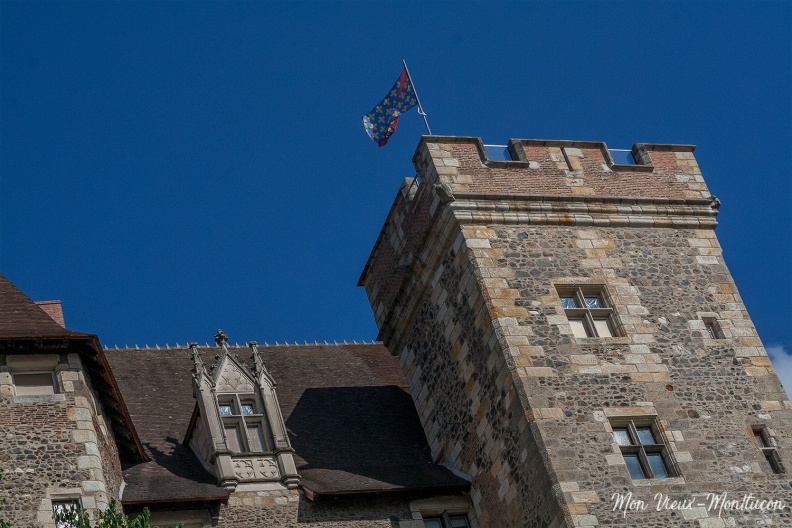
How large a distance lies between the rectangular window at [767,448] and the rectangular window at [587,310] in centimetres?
238

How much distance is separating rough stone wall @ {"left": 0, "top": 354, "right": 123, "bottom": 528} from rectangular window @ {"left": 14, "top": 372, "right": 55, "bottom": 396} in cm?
13

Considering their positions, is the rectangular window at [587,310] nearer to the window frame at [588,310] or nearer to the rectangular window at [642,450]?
the window frame at [588,310]

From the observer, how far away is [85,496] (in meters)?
18.4

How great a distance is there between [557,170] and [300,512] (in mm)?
6675

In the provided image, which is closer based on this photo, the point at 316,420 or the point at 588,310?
the point at 588,310

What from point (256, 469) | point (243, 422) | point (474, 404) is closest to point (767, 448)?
point (474, 404)

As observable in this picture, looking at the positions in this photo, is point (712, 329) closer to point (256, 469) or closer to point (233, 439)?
point (256, 469)

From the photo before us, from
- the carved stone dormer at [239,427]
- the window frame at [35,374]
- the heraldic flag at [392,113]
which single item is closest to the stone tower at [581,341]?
the heraldic flag at [392,113]

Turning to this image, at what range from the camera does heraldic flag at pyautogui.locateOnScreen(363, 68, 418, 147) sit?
977 inches

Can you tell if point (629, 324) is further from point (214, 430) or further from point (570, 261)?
point (214, 430)

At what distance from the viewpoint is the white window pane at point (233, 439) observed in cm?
2131

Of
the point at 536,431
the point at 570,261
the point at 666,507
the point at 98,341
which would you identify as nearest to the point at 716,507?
the point at 666,507

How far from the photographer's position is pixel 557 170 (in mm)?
23312

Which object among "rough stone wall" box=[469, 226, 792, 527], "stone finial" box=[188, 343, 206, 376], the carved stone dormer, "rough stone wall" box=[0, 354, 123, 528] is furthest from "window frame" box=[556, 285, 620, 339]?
"rough stone wall" box=[0, 354, 123, 528]
